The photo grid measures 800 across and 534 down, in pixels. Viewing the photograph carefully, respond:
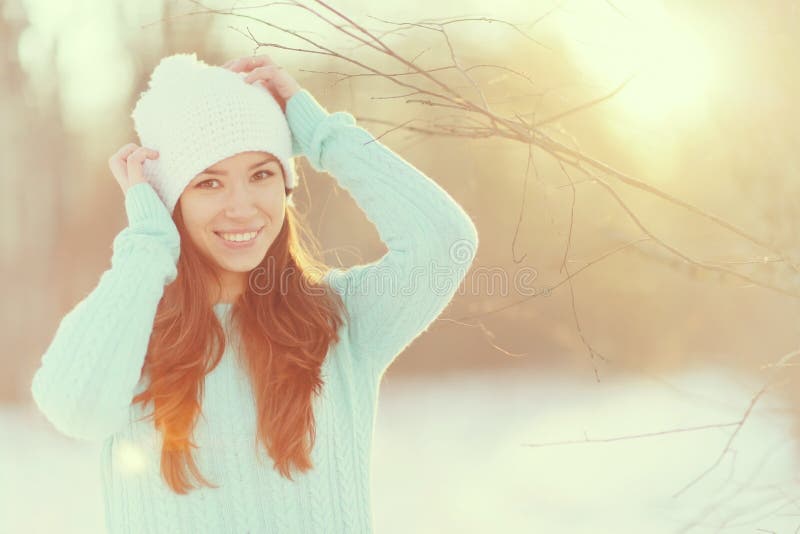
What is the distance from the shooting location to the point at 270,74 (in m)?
1.67

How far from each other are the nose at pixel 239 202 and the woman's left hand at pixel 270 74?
209 mm

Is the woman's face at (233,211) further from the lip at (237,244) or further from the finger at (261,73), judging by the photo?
Answer: the finger at (261,73)

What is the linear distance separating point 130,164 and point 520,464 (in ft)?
11.2

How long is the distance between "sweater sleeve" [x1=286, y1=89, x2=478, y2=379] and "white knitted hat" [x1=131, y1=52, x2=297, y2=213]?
0.26 ft

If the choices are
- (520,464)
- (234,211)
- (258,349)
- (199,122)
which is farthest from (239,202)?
(520,464)

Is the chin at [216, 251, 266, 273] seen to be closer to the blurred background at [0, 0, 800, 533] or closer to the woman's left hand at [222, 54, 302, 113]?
the blurred background at [0, 0, 800, 533]

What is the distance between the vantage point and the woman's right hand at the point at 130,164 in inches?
61.7

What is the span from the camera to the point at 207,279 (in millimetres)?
1615

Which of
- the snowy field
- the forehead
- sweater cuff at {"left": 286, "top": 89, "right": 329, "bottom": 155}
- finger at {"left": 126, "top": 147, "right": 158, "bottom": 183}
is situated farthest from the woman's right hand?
the snowy field

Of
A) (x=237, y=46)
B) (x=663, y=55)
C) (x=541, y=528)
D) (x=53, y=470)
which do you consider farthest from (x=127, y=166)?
(x=53, y=470)

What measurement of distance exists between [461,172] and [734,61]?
9.99 ft

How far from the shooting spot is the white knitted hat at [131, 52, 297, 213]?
1.54 m

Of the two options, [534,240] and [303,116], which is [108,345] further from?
[534,240]

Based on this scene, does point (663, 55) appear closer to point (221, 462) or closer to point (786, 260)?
point (786, 260)
